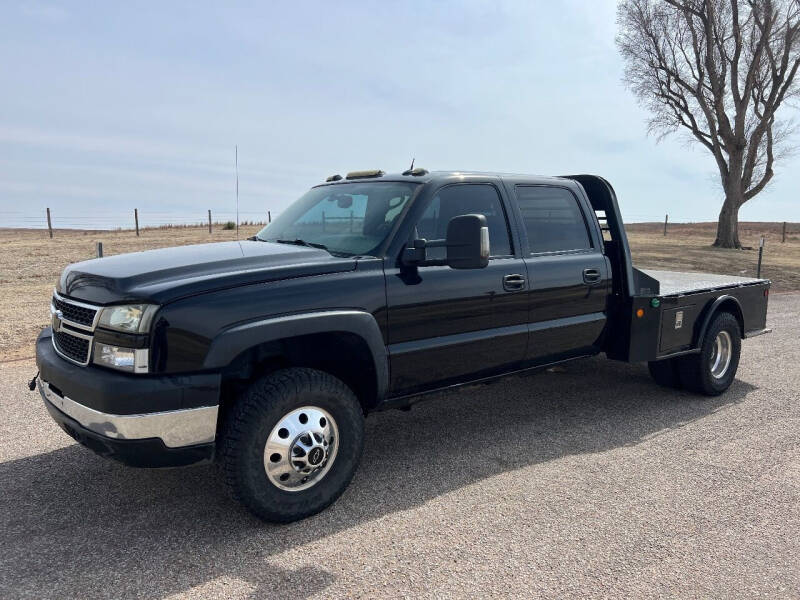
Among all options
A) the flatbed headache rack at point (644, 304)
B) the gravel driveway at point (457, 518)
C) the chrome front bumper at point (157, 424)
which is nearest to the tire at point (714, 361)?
the flatbed headache rack at point (644, 304)

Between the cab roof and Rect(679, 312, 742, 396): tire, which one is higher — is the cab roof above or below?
above

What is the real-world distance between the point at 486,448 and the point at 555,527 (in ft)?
3.99

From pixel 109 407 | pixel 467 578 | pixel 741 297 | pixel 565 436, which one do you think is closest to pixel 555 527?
pixel 467 578

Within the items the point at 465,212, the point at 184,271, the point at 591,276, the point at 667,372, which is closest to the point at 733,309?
the point at 667,372

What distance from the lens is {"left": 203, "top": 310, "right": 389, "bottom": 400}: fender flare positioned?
10.8 feet

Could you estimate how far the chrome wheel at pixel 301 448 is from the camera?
137 inches

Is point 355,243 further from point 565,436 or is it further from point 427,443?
point 565,436

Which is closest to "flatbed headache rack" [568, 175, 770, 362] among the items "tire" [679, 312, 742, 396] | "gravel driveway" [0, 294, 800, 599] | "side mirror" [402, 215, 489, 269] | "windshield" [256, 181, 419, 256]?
"tire" [679, 312, 742, 396]

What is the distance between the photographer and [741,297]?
253 inches

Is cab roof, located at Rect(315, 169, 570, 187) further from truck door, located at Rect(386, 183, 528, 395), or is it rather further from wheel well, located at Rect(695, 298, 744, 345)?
wheel well, located at Rect(695, 298, 744, 345)

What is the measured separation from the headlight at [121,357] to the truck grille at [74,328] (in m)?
0.10

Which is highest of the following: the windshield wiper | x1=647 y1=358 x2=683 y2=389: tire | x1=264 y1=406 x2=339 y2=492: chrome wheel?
the windshield wiper

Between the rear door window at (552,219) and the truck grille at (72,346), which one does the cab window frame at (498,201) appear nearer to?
the rear door window at (552,219)

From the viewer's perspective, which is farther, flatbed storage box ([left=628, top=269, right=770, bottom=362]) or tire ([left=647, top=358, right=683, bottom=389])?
tire ([left=647, top=358, right=683, bottom=389])
